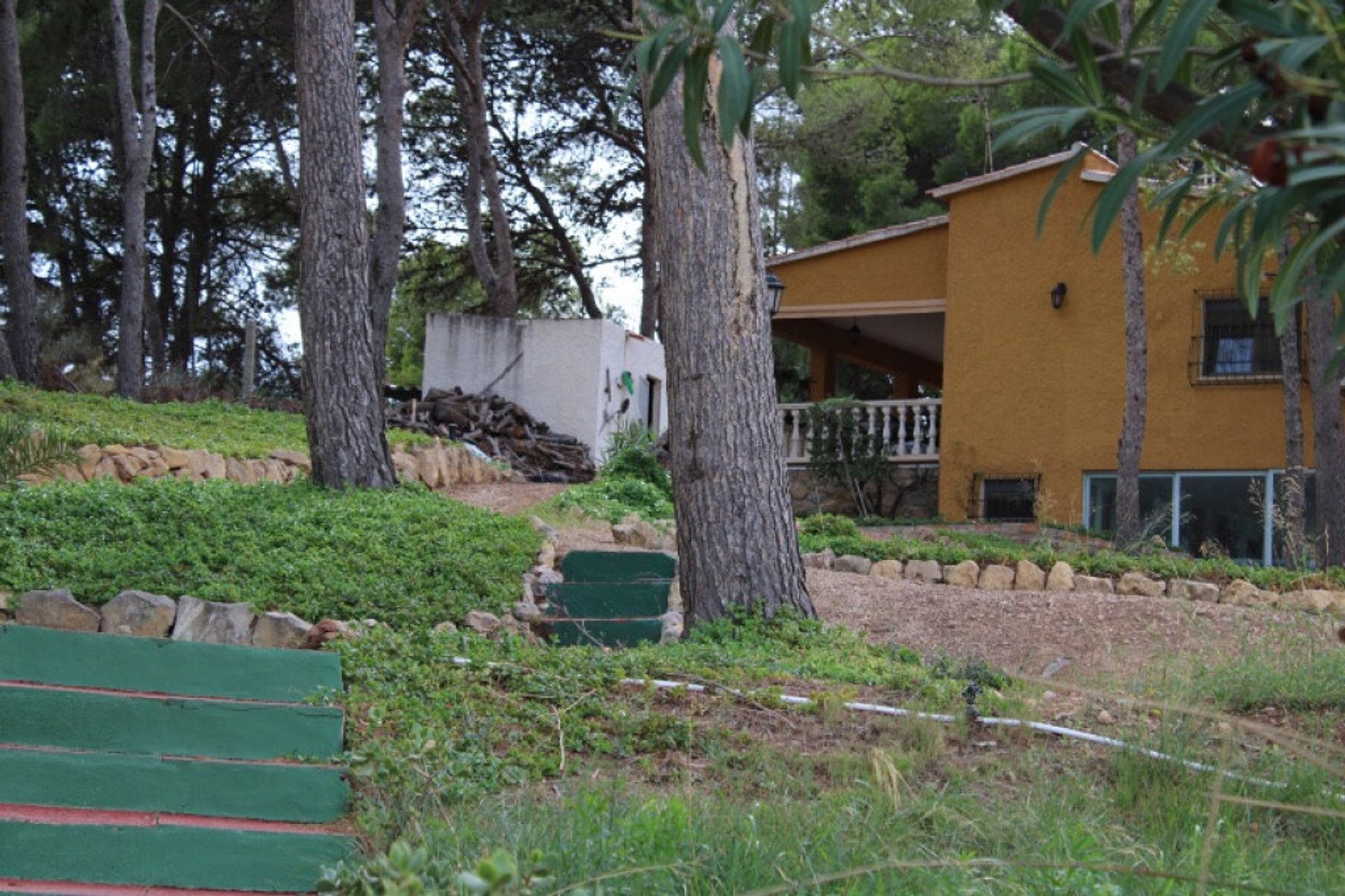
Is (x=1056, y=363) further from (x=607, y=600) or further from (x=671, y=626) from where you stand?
(x=671, y=626)

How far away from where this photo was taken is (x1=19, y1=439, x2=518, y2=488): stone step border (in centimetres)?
1139

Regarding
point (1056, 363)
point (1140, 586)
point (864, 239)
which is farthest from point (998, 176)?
point (1140, 586)

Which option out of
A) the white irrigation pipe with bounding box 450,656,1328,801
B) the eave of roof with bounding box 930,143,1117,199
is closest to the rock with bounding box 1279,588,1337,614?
the white irrigation pipe with bounding box 450,656,1328,801

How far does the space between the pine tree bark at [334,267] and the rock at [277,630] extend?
12.8 feet

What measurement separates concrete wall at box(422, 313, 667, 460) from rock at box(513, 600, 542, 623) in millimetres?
12312

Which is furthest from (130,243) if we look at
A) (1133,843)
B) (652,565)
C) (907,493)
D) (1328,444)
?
(1133,843)

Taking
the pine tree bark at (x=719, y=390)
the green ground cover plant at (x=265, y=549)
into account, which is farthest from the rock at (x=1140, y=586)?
the green ground cover plant at (x=265, y=549)

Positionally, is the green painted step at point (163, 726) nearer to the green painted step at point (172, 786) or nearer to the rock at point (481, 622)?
the green painted step at point (172, 786)

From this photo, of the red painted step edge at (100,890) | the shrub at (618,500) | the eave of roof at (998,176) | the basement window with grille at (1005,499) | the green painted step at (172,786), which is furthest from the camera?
the basement window with grille at (1005,499)

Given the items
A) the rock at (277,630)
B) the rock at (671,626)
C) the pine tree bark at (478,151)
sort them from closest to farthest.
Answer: the rock at (277,630) → the rock at (671,626) → the pine tree bark at (478,151)

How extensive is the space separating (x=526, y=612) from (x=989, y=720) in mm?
3808

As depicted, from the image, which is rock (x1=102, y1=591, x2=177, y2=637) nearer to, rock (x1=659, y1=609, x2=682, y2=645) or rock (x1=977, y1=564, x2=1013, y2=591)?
rock (x1=659, y1=609, x2=682, y2=645)

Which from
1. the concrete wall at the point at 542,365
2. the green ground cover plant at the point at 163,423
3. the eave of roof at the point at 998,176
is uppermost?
the eave of roof at the point at 998,176

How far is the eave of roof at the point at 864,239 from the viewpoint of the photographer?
1923 centimetres
